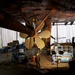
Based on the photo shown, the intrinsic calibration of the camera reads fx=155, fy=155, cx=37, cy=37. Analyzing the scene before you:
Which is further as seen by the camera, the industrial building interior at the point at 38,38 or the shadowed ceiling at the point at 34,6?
the industrial building interior at the point at 38,38

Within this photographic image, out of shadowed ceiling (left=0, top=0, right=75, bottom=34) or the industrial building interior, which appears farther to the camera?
the industrial building interior

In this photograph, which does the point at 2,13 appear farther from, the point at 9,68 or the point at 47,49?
the point at 47,49

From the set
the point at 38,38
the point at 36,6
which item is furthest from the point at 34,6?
the point at 38,38

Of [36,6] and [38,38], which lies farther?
[38,38]

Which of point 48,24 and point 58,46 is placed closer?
point 48,24

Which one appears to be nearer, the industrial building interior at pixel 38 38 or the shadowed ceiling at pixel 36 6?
the shadowed ceiling at pixel 36 6

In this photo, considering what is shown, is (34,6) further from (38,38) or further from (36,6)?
(38,38)

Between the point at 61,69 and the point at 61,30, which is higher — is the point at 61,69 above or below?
below

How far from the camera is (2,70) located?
8500mm

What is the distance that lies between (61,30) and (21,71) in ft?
36.9

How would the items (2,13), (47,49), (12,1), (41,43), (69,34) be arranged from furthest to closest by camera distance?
(69,34) < (47,49) < (41,43) < (12,1) < (2,13)

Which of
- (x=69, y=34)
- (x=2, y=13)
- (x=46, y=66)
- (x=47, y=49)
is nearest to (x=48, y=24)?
(x=47, y=49)

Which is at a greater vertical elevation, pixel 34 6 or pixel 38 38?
pixel 34 6

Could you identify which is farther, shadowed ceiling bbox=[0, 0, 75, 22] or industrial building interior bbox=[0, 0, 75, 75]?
industrial building interior bbox=[0, 0, 75, 75]
